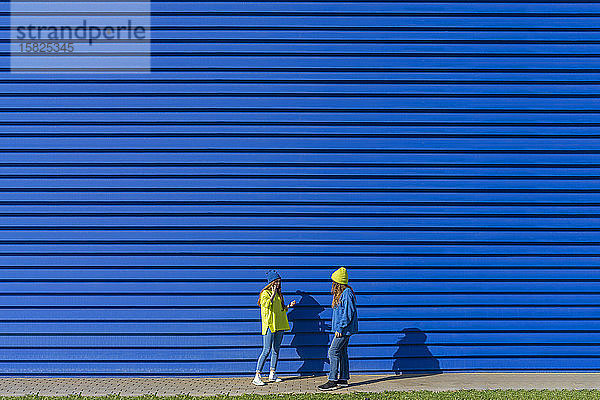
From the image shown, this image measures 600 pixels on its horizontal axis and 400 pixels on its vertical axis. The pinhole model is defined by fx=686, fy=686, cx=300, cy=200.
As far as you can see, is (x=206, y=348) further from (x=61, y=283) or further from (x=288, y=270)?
(x=61, y=283)

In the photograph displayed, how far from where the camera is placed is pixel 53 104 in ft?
31.9

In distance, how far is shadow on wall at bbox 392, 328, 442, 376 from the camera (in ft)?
31.7

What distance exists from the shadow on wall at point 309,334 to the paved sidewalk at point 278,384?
24 cm

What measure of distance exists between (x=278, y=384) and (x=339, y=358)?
2.97ft

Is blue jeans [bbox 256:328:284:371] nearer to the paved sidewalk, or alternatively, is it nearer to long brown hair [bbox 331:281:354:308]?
the paved sidewalk

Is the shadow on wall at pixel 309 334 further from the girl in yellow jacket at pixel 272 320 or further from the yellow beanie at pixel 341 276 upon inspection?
the yellow beanie at pixel 341 276

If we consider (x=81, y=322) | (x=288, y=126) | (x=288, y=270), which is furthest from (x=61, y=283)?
(x=288, y=126)

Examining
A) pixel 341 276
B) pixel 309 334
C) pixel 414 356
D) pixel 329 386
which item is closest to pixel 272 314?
pixel 309 334

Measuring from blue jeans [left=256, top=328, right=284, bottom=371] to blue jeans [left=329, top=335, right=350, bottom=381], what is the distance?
0.72 m

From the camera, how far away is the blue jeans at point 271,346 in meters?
9.16

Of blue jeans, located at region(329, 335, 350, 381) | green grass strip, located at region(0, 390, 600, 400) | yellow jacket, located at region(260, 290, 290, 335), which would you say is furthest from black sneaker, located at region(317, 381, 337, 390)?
yellow jacket, located at region(260, 290, 290, 335)

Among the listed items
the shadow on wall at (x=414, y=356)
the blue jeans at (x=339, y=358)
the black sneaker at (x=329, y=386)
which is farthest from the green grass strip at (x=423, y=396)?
the shadow on wall at (x=414, y=356)

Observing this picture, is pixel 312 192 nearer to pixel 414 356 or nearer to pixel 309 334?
pixel 309 334

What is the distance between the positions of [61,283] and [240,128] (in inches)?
131
